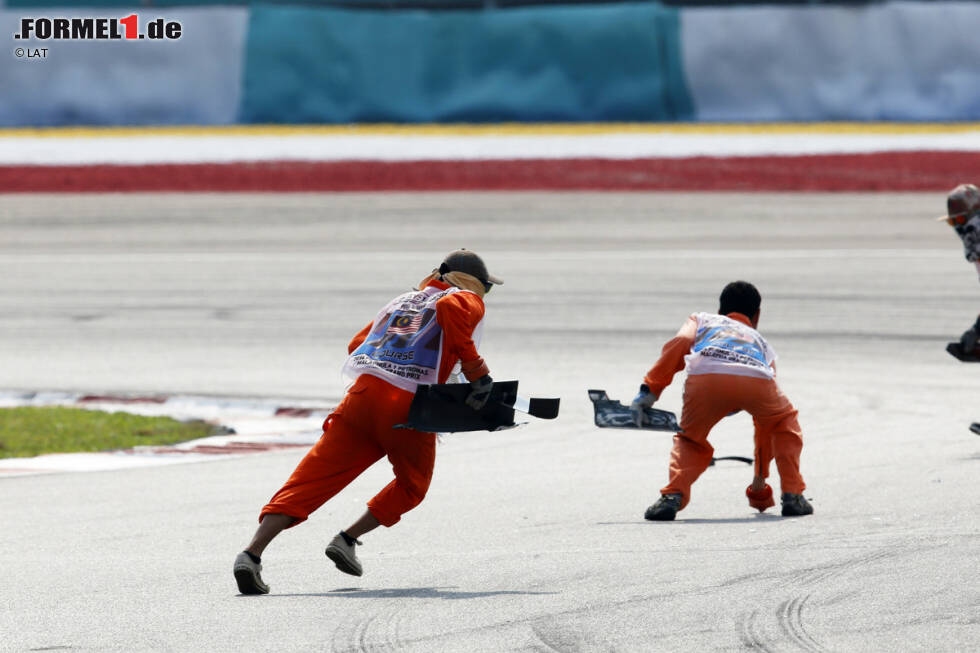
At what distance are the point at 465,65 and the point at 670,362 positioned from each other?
17.4 metres

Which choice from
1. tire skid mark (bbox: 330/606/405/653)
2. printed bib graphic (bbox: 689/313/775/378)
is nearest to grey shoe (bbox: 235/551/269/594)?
tire skid mark (bbox: 330/606/405/653)

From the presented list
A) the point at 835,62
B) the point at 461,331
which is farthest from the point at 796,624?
the point at 835,62

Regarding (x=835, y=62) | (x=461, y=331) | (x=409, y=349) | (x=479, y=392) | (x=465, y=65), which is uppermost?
(x=835, y=62)

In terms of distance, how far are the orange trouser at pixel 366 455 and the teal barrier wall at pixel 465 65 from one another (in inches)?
717

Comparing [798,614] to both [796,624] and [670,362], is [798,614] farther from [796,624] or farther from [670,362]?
[670,362]

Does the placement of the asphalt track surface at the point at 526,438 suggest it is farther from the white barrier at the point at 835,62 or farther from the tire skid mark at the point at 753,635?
the white barrier at the point at 835,62

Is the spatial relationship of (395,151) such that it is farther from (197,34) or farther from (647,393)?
(647,393)

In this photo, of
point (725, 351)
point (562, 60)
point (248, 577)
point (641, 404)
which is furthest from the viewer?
point (562, 60)

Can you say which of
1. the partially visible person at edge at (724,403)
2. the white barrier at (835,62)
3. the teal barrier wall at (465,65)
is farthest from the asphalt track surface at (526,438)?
the white barrier at (835,62)

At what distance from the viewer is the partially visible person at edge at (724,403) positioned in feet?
26.2

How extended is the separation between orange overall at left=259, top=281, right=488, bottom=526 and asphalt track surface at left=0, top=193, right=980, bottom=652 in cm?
32

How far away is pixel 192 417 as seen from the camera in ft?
40.9

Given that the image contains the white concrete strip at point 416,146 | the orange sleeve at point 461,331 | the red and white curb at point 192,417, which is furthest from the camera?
the white concrete strip at point 416,146

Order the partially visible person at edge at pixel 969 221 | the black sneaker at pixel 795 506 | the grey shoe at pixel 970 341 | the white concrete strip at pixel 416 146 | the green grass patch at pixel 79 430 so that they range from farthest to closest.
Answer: the white concrete strip at pixel 416 146, the green grass patch at pixel 79 430, the grey shoe at pixel 970 341, the partially visible person at edge at pixel 969 221, the black sneaker at pixel 795 506
